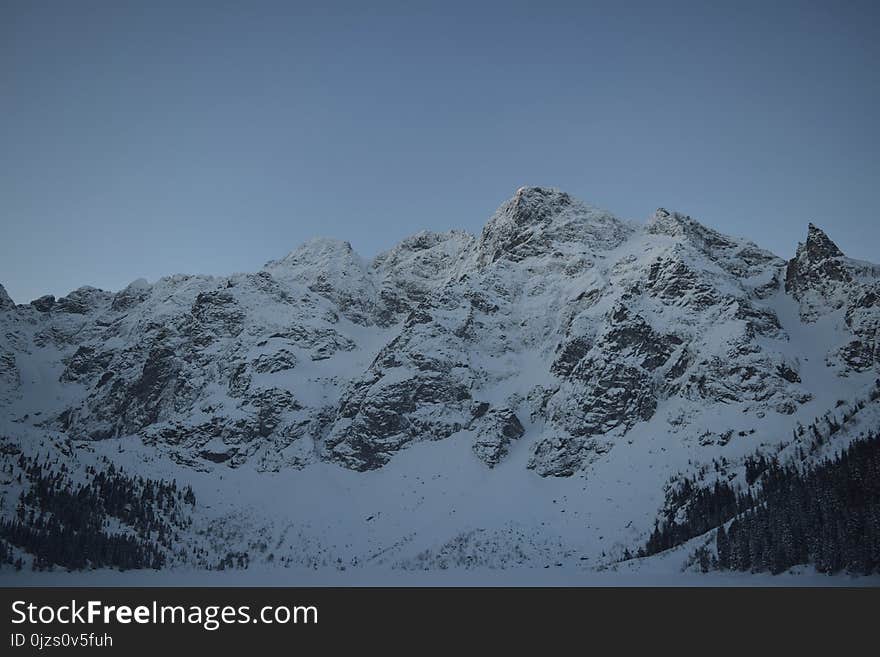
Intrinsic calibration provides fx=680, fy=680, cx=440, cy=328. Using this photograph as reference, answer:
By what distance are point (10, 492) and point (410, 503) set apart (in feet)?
294

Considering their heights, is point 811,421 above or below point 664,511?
above

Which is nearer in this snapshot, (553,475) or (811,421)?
(811,421)
